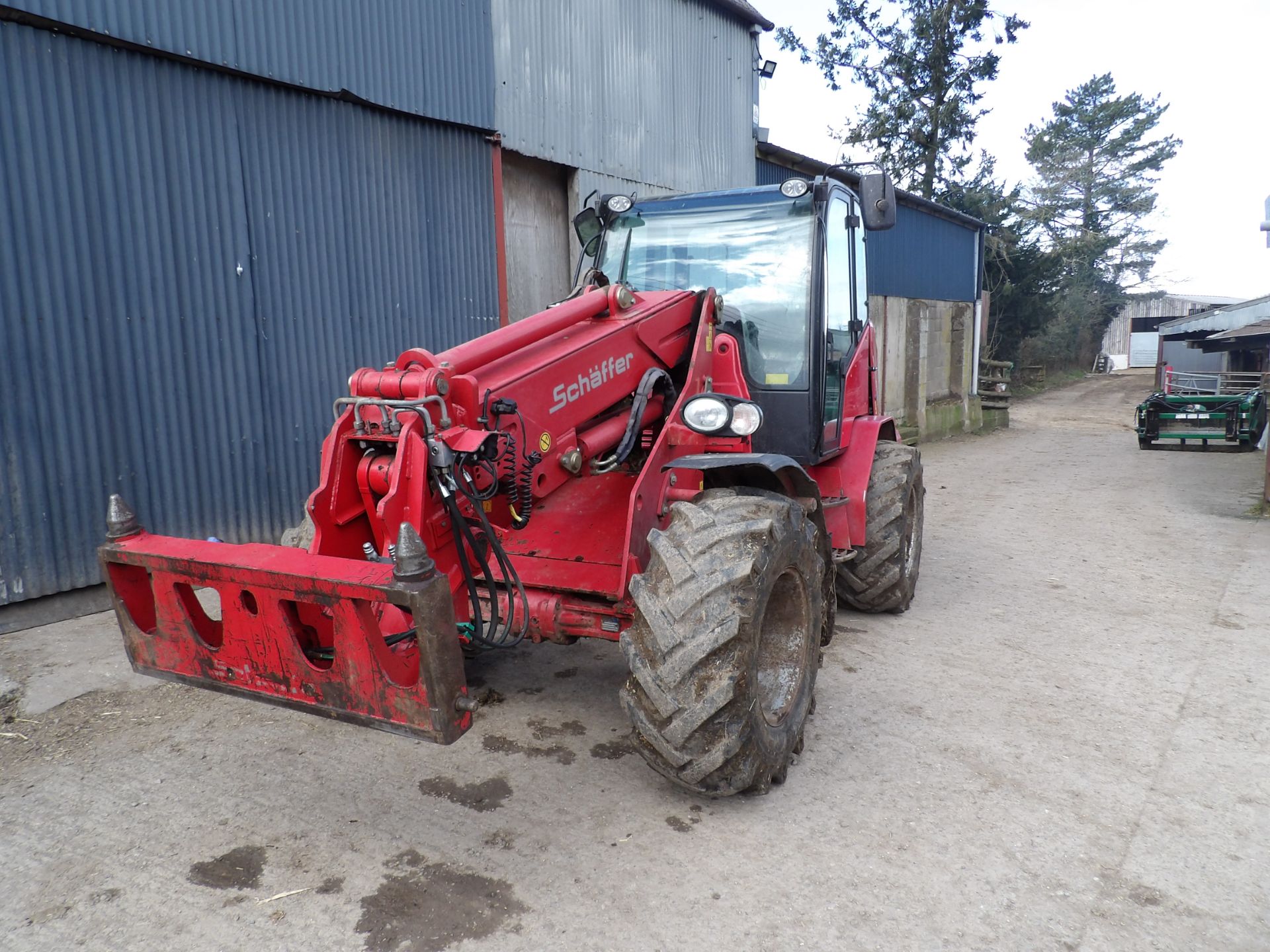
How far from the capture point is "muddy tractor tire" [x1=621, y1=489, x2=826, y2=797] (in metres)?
3.00

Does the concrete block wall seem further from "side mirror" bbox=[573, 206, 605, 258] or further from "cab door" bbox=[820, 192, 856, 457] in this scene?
"side mirror" bbox=[573, 206, 605, 258]

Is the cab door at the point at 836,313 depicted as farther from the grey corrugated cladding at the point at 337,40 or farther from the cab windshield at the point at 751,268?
the grey corrugated cladding at the point at 337,40

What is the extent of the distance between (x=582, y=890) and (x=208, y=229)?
17.5ft

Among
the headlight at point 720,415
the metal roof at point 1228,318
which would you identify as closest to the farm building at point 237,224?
the headlight at point 720,415

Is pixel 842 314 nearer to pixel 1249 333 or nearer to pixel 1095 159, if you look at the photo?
pixel 1249 333

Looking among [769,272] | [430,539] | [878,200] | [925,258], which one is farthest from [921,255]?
[430,539]

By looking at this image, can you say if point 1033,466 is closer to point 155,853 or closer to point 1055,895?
point 1055,895

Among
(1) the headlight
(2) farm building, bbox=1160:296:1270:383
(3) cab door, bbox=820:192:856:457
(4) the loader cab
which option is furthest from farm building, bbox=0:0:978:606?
(2) farm building, bbox=1160:296:1270:383

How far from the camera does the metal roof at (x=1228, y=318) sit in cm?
2086

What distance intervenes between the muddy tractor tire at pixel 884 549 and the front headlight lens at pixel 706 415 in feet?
7.38

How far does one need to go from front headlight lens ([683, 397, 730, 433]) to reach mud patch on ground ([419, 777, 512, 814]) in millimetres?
1672

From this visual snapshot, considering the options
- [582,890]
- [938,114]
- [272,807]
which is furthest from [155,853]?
[938,114]

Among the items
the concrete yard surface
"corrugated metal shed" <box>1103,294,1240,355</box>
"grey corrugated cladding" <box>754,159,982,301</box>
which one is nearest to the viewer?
the concrete yard surface

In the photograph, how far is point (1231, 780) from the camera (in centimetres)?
366
